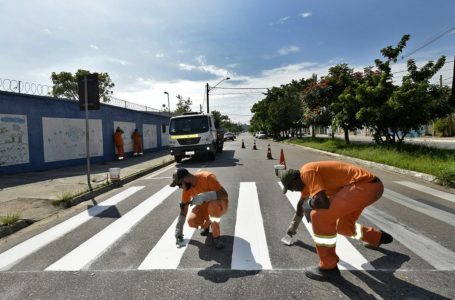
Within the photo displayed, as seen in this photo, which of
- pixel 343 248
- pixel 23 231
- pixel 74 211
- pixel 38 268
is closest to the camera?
pixel 38 268

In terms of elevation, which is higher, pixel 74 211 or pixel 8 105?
pixel 8 105

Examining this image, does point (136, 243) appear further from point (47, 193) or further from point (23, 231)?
point (47, 193)

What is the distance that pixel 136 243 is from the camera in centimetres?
499

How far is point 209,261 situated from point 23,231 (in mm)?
3848

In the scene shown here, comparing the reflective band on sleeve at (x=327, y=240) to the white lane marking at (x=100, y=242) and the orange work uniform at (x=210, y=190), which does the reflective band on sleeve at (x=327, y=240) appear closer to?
the orange work uniform at (x=210, y=190)

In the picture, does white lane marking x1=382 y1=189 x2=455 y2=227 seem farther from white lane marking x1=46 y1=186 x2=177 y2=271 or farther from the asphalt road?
white lane marking x1=46 y1=186 x2=177 y2=271

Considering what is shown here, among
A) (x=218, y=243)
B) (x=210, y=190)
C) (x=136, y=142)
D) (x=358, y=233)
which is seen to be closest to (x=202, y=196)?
(x=210, y=190)

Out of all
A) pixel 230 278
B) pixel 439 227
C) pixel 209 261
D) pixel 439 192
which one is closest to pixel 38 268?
pixel 209 261

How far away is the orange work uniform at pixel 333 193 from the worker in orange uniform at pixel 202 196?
4.18 ft

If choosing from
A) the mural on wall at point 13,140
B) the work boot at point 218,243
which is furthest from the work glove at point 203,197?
the mural on wall at point 13,140

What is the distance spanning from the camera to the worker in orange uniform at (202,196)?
4.53 metres

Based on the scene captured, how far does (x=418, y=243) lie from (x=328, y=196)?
6.23ft

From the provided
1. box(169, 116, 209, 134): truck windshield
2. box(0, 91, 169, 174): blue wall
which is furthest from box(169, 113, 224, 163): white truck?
box(0, 91, 169, 174): blue wall

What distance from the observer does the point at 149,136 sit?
87.5ft
